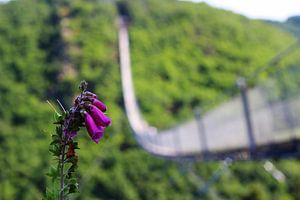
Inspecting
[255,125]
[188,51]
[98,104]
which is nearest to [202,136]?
[255,125]

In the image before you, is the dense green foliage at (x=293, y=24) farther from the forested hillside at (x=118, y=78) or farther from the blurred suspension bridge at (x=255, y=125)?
the forested hillside at (x=118, y=78)

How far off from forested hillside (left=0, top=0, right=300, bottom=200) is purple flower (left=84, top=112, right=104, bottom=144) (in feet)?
43.1

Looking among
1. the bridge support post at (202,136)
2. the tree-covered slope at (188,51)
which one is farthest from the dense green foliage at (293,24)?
the tree-covered slope at (188,51)

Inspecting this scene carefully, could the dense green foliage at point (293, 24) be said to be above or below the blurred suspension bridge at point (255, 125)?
above

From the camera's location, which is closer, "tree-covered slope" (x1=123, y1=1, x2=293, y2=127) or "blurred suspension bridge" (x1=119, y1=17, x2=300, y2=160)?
"blurred suspension bridge" (x1=119, y1=17, x2=300, y2=160)

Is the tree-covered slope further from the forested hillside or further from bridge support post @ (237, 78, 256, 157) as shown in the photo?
bridge support post @ (237, 78, 256, 157)

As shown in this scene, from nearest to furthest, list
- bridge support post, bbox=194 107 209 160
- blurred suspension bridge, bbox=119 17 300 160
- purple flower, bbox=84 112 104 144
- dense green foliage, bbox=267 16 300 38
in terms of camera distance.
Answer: purple flower, bbox=84 112 104 144 < blurred suspension bridge, bbox=119 17 300 160 < dense green foliage, bbox=267 16 300 38 < bridge support post, bbox=194 107 209 160

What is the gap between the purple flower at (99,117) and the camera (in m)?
0.83

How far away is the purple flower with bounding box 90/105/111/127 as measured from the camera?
833 mm

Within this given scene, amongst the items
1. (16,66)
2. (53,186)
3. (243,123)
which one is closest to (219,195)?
(16,66)

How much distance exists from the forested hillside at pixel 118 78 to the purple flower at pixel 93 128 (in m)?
13.1

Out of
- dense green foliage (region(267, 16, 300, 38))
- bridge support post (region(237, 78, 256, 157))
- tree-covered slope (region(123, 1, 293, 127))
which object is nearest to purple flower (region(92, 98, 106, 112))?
dense green foliage (region(267, 16, 300, 38))

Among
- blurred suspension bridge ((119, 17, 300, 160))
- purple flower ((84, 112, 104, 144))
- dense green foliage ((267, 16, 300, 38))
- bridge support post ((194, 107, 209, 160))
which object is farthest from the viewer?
bridge support post ((194, 107, 209, 160))

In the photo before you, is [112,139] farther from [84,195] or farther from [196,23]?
[196,23]
